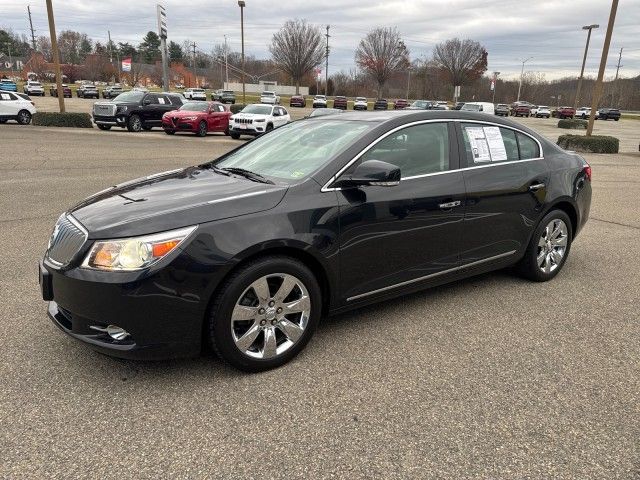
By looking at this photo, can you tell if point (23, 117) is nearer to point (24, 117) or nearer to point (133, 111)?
point (24, 117)

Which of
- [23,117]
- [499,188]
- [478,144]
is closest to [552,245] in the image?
[499,188]

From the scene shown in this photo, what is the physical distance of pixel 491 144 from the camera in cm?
425

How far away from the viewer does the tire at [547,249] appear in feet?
15.2

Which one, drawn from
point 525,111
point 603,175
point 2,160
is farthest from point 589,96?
point 2,160

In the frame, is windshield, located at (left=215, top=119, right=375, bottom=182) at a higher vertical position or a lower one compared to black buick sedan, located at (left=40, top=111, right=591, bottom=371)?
higher

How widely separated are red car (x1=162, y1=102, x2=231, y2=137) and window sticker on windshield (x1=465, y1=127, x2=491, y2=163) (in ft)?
64.6

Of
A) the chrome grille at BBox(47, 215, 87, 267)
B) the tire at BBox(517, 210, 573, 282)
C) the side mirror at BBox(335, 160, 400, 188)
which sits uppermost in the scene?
the side mirror at BBox(335, 160, 400, 188)

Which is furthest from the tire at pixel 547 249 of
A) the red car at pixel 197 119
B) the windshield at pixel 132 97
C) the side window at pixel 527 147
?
the windshield at pixel 132 97

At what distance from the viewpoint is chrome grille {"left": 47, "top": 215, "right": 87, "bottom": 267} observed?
9.32ft

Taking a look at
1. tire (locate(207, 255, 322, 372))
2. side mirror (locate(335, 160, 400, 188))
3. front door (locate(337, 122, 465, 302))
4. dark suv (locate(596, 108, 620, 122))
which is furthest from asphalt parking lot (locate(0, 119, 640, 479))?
dark suv (locate(596, 108, 620, 122))

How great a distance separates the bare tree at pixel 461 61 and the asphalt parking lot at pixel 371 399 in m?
91.8

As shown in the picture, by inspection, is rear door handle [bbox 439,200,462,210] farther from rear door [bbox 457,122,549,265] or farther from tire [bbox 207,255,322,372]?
tire [bbox 207,255,322,372]

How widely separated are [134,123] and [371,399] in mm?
22859

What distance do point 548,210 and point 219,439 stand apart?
141 inches
